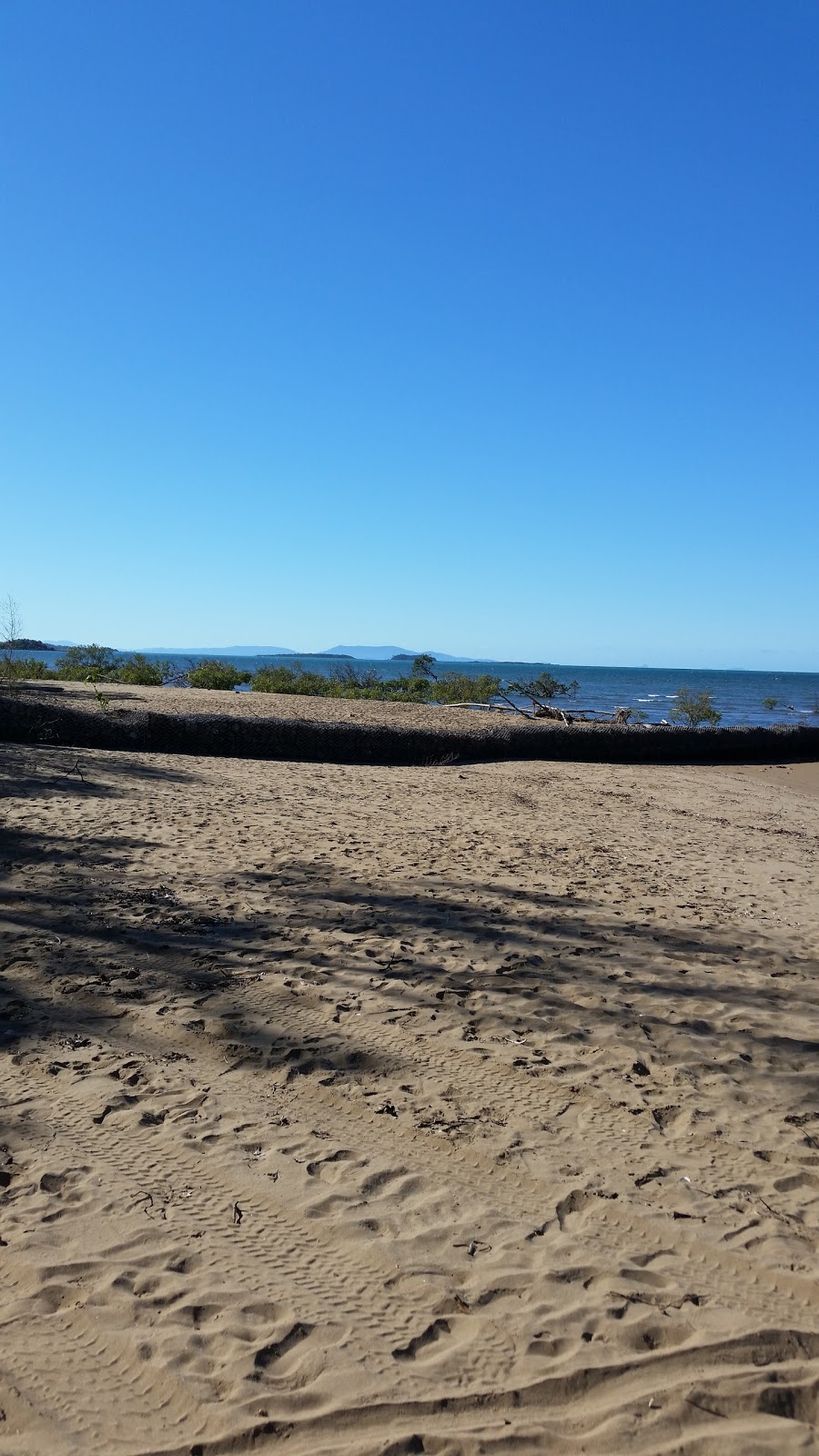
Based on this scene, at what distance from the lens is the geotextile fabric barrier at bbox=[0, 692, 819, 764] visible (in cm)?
1259

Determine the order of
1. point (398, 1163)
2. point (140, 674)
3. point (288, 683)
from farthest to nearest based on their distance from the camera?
point (288, 683) < point (140, 674) < point (398, 1163)

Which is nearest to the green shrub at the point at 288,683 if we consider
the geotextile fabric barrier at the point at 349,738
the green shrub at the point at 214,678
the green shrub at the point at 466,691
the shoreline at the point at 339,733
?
the green shrub at the point at 214,678

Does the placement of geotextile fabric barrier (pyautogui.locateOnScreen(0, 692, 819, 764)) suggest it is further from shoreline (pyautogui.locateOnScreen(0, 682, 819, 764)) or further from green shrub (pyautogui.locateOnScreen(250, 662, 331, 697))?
green shrub (pyautogui.locateOnScreen(250, 662, 331, 697))

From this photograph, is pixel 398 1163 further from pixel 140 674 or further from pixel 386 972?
pixel 140 674

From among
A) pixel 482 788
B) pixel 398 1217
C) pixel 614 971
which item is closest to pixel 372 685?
pixel 482 788

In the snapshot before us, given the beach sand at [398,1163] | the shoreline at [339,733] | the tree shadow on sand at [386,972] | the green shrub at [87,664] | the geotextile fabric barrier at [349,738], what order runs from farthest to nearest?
the green shrub at [87,664]
the shoreline at [339,733]
the geotextile fabric barrier at [349,738]
the tree shadow on sand at [386,972]
the beach sand at [398,1163]

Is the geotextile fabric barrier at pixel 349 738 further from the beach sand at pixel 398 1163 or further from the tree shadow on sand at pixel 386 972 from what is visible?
the tree shadow on sand at pixel 386 972

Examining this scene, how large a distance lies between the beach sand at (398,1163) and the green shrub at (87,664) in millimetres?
20666

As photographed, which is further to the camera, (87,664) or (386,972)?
(87,664)

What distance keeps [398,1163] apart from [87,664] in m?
29.9

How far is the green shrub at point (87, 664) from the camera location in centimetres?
2648

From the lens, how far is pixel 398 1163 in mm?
3215

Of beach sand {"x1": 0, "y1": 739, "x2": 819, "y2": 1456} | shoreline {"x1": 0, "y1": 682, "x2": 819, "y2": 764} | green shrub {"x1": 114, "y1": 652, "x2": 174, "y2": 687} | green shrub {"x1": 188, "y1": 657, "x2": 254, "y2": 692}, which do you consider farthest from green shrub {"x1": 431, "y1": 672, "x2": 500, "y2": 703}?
beach sand {"x1": 0, "y1": 739, "x2": 819, "y2": 1456}

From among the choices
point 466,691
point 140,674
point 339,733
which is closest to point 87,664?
point 140,674
